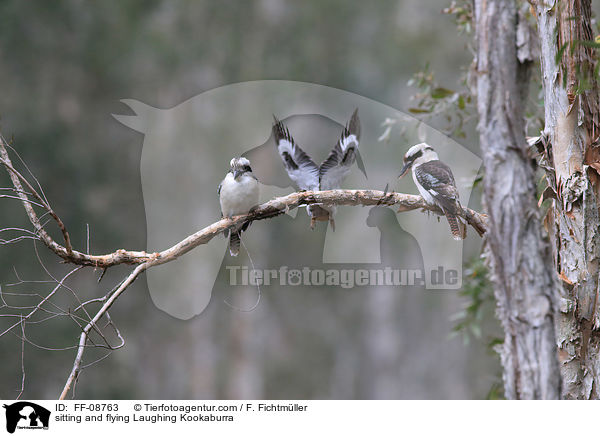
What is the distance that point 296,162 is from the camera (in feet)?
6.48

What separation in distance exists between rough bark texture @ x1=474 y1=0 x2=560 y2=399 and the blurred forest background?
4458 mm

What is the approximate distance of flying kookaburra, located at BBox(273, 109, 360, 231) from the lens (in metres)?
1.92

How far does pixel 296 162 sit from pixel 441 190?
450mm

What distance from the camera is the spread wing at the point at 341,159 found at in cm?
190

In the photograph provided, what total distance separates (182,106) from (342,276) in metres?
2.77

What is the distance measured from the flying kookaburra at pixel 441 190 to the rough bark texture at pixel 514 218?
31.4 inches

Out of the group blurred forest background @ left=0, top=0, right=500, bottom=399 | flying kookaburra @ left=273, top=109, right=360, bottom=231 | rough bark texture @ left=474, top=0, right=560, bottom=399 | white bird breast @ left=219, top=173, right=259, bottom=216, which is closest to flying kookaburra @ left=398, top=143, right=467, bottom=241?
flying kookaburra @ left=273, top=109, right=360, bottom=231

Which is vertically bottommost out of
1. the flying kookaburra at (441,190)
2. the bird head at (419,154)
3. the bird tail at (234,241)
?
the bird tail at (234,241)

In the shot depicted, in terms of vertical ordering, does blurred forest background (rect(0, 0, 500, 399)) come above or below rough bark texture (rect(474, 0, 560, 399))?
above

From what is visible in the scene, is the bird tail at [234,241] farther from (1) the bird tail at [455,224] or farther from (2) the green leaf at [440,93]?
(2) the green leaf at [440,93]

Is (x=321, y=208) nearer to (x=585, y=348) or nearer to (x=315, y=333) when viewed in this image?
(x=585, y=348)

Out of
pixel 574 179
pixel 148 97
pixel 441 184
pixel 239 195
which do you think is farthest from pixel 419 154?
pixel 148 97

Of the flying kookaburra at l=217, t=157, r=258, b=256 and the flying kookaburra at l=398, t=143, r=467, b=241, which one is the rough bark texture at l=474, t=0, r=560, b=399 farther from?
the flying kookaburra at l=217, t=157, r=258, b=256
